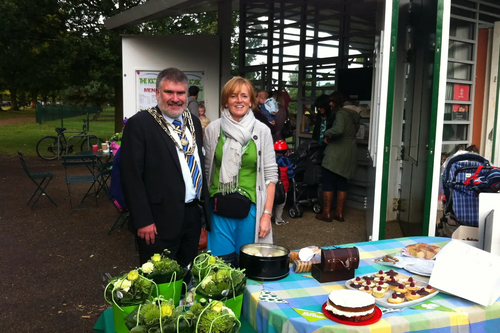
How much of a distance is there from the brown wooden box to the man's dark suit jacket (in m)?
0.95

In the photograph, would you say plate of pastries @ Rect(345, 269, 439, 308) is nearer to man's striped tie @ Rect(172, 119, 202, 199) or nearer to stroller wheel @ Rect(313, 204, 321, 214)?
man's striped tie @ Rect(172, 119, 202, 199)

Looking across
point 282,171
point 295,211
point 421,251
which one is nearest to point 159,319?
point 421,251

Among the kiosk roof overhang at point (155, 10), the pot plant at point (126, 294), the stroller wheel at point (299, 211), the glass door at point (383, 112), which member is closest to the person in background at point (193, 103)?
the kiosk roof overhang at point (155, 10)

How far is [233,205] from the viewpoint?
108 inches

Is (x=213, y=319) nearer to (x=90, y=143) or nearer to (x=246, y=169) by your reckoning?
(x=246, y=169)

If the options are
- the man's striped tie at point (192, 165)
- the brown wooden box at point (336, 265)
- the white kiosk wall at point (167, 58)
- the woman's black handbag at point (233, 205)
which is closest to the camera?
the brown wooden box at point (336, 265)

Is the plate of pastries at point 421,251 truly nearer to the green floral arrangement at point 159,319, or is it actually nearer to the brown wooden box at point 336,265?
the brown wooden box at point 336,265

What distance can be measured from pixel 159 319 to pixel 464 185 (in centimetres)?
327

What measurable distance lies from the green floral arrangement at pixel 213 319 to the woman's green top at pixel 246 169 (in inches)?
51.1

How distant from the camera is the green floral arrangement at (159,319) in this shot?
1457 millimetres

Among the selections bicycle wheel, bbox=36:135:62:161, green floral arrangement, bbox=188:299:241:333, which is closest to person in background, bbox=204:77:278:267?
green floral arrangement, bbox=188:299:241:333

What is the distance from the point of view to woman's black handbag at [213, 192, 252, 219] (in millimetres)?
2746

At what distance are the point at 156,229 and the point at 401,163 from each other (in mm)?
4635

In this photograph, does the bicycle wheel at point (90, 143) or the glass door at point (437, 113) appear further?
the bicycle wheel at point (90, 143)
